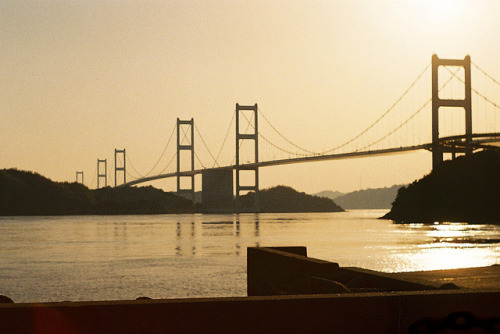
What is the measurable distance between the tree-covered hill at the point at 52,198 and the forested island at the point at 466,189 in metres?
54.4

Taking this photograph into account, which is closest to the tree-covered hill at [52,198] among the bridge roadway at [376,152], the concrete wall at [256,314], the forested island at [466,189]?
the bridge roadway at [376,152]

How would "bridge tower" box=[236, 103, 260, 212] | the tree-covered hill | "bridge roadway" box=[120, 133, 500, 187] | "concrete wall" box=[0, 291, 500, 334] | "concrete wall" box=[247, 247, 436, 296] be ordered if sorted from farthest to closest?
the tree-covered hill < "bridge tower" box=[236, 103, 260, 212] < "bridge roadway" box=[120, 133, 500, 187] < "concrete wall" box=[247, 247, 436, 296] < "concrete wall" box=[0, 291, 500, 334]

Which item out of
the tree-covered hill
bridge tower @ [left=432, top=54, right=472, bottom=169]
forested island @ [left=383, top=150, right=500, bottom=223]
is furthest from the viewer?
the tree-covered hill

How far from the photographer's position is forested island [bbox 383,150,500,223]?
53.8 meters

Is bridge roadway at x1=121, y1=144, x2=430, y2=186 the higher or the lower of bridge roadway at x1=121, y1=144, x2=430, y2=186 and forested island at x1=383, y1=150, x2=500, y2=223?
the higher

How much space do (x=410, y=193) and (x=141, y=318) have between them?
62.3 metres

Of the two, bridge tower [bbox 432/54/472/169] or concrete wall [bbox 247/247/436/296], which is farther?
bridge tower [bbox 432/54/472/169]

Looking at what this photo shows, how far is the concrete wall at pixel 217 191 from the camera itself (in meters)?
74.2

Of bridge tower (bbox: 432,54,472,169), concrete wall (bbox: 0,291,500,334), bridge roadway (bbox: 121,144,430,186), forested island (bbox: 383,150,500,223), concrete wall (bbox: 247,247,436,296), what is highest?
bridge tower (bbox: 432,54,472,169)

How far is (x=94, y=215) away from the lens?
364 ft

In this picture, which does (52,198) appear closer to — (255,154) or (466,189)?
(255,154)

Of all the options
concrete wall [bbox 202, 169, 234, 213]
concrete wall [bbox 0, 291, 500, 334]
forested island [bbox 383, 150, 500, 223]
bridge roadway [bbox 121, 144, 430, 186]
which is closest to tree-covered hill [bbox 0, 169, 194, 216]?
concrete wall [bbox 202, 169, 234, 213]

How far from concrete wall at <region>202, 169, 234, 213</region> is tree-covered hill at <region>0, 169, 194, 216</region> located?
25.5 m

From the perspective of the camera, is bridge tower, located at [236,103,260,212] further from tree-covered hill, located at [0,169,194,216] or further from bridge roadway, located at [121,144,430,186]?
tree-covered hill, located at [0,169,194,216]
